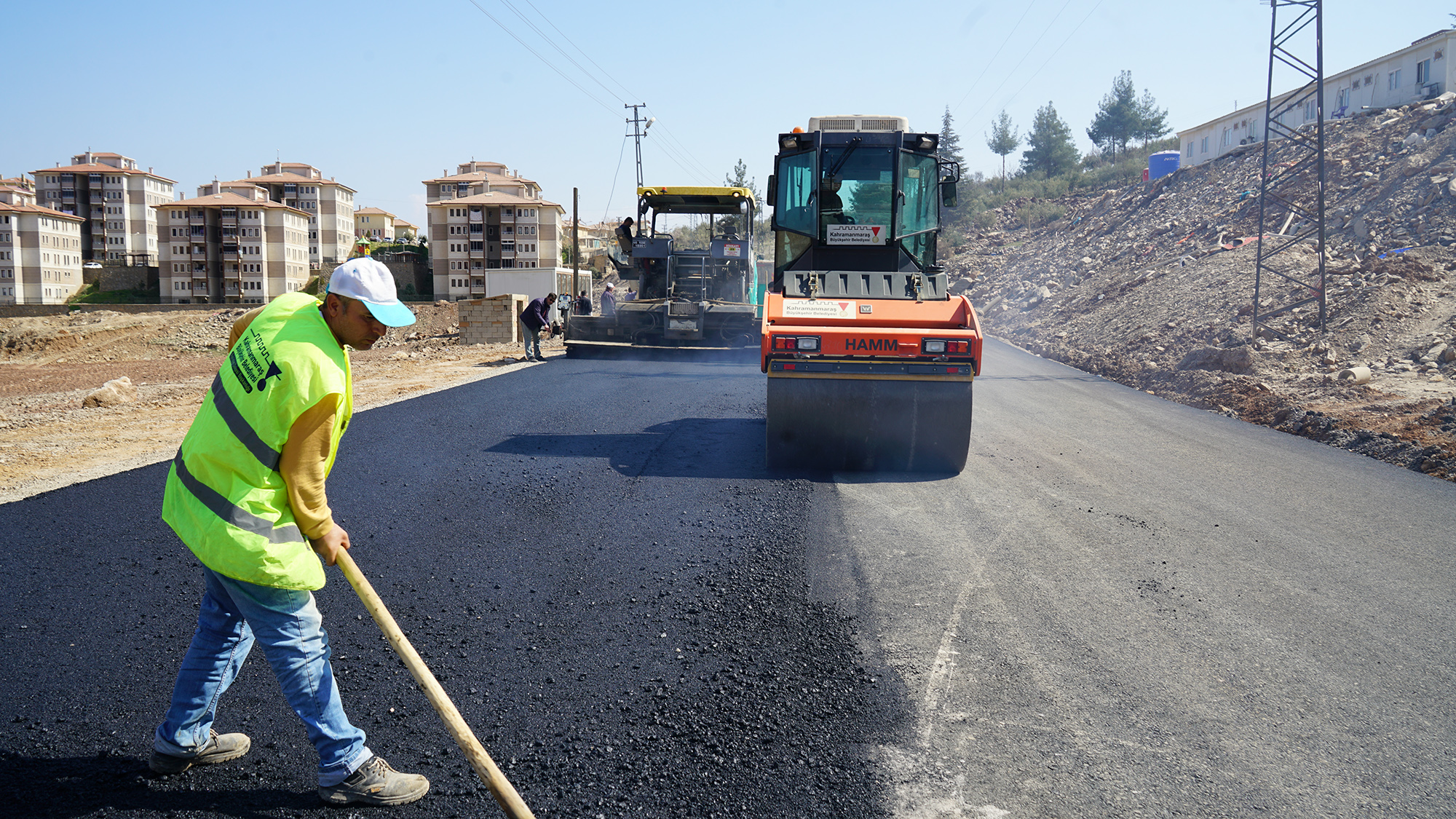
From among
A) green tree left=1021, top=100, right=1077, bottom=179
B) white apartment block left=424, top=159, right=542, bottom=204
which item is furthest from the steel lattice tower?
white apartment block left=424, top=159, right=542, bottom=204

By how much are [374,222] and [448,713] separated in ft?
378

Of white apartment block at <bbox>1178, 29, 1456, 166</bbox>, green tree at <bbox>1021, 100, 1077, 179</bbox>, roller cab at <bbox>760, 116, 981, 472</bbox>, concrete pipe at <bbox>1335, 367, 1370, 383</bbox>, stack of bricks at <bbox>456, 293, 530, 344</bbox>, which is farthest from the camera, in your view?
green tree at <bbox>1021, 100, 1077, 179</bbox>

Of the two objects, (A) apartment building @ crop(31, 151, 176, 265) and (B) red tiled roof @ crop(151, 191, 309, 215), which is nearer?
(B) red tiled roof @ crop(151, 191, 309, 215)

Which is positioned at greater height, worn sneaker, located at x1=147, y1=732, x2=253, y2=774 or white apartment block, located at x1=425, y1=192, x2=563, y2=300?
white apartment block, located at x1=425, y1=192, x2=563, y2=300

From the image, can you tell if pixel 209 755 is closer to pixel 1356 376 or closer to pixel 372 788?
pixel 372 788

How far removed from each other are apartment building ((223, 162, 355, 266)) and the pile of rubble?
225ft

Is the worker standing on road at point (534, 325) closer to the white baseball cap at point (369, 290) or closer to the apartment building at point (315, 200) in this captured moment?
the white baseball cap at point (369, 290)

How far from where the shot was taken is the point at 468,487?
6383 millimetres

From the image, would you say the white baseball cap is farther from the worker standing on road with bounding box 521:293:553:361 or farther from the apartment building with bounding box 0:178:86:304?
the apartment building with bounding box 0:178:86:304

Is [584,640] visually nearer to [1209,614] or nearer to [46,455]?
[1209,614]

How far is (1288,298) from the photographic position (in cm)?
1716

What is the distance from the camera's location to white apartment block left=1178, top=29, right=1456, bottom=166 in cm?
2909

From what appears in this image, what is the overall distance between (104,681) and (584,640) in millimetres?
1781

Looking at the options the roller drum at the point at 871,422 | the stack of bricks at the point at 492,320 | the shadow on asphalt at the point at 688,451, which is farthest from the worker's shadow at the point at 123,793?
the stack of bricks at the point at 492,320
